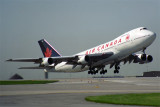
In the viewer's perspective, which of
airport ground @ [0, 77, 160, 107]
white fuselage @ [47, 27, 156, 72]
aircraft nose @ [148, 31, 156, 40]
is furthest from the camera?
white fuselage @ [47, 27, 156, 72]

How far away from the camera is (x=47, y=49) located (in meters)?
72.5

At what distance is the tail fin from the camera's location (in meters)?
71.3

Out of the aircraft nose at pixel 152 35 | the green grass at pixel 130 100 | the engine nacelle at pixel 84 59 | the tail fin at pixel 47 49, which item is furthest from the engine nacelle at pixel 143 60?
the green grass at pixel 130 100

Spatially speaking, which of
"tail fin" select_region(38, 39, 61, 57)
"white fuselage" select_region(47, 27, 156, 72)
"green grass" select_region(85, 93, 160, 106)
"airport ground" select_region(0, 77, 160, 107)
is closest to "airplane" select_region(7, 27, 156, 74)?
"white fuselage" select_region(47, 27, 156, 72)

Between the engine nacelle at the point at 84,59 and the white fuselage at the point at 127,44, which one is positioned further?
the engine nacelle at the point at 84,59

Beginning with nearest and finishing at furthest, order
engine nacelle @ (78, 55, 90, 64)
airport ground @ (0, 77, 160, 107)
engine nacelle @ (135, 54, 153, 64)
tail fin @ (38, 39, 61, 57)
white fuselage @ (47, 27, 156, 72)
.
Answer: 1. airport ground @ (0, 77, 160, 107)
2. white fuselage @ (47, 27, 156, 72)
3. engine nacelle @ (78, 55, 90, 64)
4. engine nacelle @ (135, 54, 153, 64)
5. tail fin @ (38, 39, 61, 57)

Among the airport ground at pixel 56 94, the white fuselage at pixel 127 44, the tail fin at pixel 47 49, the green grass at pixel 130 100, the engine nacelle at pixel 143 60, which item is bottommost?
the green grass at pixel 130 100

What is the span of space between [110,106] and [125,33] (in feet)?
97.2

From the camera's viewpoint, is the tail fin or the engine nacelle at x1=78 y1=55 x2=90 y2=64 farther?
the tail fin

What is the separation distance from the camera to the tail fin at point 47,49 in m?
71.3

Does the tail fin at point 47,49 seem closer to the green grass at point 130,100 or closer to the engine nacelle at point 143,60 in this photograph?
the engine nacelle at point 143,60

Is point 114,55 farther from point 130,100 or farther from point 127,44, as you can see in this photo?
point 130,100

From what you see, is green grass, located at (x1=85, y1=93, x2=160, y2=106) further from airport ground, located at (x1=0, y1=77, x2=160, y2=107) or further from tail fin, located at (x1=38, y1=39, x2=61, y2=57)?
tail fin, located at (x1=38, y1=39, x2=61, y2=57)

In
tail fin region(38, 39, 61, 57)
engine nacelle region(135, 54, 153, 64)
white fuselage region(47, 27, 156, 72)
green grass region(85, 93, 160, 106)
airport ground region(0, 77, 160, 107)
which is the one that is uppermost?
tail fin region(38, 39, 61, 57)
